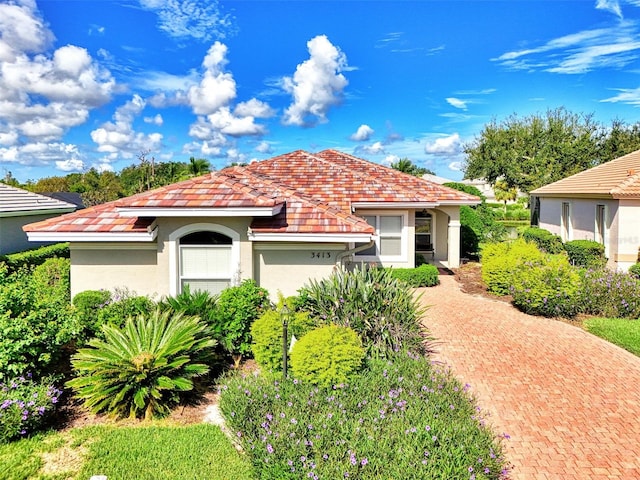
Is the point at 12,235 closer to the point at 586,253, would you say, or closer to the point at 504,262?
the point at 504,262

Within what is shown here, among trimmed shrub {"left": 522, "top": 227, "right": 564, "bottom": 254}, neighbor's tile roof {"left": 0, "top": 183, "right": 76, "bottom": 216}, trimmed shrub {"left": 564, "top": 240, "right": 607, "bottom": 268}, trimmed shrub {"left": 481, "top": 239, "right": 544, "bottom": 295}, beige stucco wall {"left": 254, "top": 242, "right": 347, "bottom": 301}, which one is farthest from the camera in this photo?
trimmed shrub {"left": 522, "top": 227, "right": 564, "bottom": 254}

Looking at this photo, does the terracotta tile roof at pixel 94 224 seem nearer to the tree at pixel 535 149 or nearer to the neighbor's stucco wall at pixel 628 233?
the neighbor's stucco wall at pixel 628 233

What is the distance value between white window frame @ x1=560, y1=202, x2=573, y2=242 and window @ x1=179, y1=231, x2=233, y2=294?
75.4ft

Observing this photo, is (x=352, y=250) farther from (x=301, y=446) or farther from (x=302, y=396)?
(x=301, y=446)

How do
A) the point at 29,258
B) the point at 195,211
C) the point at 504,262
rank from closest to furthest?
the point at 195,211 < the point at 504,262 < the point at 29,258

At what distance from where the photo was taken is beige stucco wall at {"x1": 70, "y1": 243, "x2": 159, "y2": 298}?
10.9 meters

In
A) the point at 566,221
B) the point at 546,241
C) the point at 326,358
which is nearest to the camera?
the point at 326,358

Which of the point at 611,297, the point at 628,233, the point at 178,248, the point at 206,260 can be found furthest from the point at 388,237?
the point at 628,233

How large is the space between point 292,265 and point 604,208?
1797cm

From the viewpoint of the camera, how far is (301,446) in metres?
5.30

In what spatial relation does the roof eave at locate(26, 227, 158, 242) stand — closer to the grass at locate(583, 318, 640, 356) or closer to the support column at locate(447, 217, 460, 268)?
the grass at locate(583, 318, 640, 356)

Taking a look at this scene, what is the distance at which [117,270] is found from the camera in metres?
11.0

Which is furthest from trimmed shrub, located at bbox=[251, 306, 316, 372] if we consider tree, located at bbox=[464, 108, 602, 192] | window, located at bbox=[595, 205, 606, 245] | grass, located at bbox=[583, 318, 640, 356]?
tree, located at bbox=[464, 108, 602, 192]

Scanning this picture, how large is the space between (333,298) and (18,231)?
2072 centimetres
